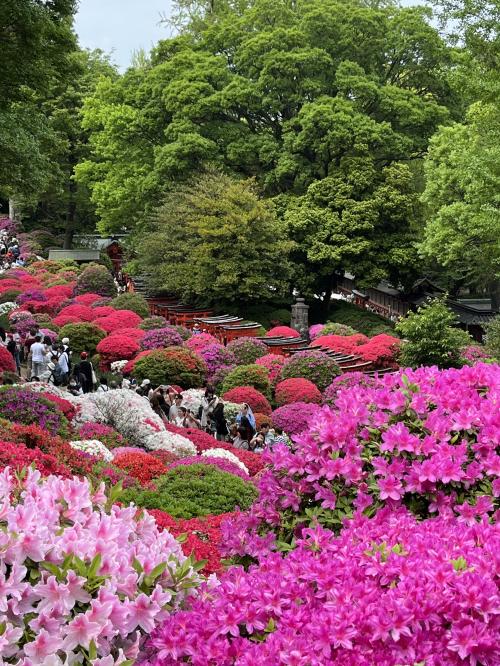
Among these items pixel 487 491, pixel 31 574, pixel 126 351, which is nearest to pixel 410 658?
pixel 487 491

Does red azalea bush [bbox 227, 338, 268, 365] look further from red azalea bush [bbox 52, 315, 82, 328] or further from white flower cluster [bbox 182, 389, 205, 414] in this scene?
red azalea bush [bbox 52, 315, 82, 328]

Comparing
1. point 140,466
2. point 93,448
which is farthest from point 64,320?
point 140,466

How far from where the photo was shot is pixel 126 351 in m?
22.5

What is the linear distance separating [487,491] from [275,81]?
3261cm

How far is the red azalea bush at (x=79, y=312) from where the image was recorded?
27.1 m

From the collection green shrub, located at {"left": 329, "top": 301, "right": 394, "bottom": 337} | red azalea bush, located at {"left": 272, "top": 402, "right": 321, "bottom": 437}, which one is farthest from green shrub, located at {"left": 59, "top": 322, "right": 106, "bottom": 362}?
Answer: green shrub, located at {"left": 329, "top": 301, "right": 394, "bottom": 337}

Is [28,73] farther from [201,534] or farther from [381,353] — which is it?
[381,353]

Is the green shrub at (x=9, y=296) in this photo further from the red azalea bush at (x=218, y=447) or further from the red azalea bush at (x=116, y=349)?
the red azalea bush at (x=218, y=447)

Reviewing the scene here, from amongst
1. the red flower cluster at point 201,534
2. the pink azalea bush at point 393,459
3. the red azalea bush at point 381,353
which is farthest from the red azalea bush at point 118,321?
the pink azalea bush at point 393,459

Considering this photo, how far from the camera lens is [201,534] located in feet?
21.9

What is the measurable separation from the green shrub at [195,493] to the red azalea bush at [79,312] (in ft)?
62.5

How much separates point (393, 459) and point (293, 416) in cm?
1343

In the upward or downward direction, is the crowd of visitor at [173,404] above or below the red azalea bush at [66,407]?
below

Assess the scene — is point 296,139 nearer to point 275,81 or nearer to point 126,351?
point 275,81
